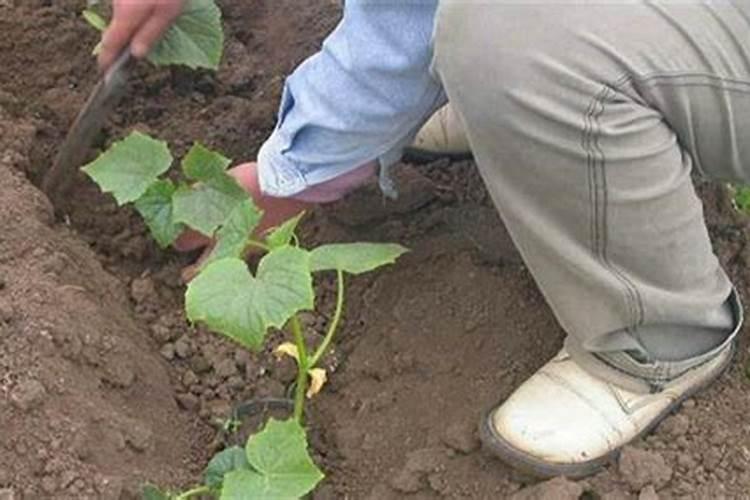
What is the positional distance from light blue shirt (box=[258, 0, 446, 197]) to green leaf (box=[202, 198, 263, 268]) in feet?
0.62

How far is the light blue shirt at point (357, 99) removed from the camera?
174cm

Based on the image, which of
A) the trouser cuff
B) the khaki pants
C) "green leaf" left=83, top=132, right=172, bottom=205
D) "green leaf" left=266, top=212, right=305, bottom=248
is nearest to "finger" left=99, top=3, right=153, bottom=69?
"green leaf" left=83, top=132, right=172, bottom=205

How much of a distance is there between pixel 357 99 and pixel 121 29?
30 cm

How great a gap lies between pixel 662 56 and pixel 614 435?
1.45 feet

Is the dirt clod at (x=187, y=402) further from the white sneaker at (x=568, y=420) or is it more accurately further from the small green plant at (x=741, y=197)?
the small green plant at (x=741, y=197)

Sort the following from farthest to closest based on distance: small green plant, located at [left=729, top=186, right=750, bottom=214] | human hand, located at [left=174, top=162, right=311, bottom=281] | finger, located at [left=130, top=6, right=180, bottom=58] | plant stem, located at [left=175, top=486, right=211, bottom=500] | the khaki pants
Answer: small green plant, located at [left=729, top=186, right=750, bottom=214] → human hand, located at [left=174, top=162, right=311, bottom=281] → finger, located at [left=130, top=6, right=180, bottom=58] → plant stem, located at [left=175, top=486, right=211, bottom=500] → the khaki pants

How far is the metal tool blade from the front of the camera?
6.33 ft

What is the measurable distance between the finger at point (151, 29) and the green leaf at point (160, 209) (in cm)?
17

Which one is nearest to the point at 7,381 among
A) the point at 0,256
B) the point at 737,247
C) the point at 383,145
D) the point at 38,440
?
the point at 38,440

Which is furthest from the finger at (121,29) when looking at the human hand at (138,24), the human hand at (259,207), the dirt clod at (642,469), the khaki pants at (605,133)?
the dirt clod at (642,469)

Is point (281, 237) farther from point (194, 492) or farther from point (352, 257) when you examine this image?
point (194, 492)

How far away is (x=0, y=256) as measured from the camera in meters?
1.86

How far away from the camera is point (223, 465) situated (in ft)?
5.50

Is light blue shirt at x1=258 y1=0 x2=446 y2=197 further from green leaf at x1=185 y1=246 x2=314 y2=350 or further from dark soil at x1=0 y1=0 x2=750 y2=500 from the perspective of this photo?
green leaf at x1=185 y1=246 x2=314 y2=350
